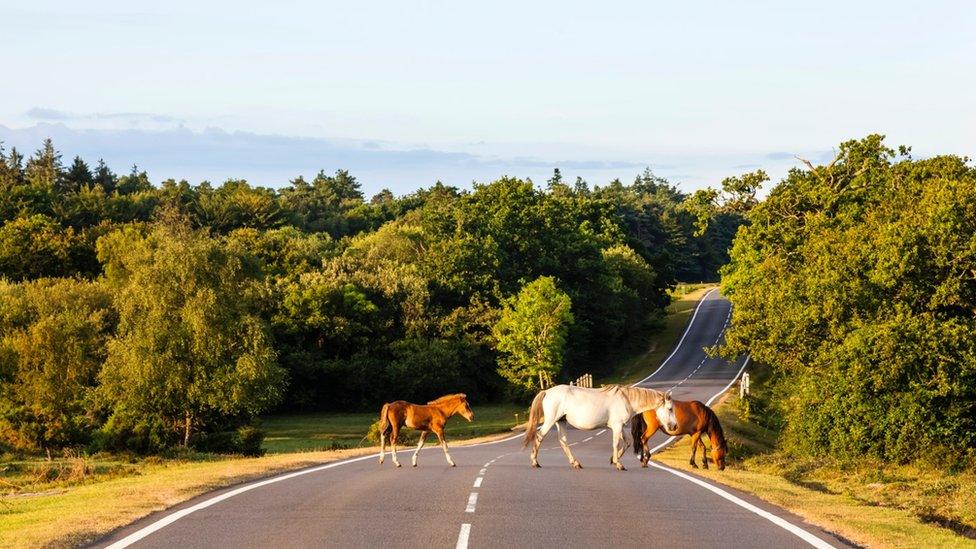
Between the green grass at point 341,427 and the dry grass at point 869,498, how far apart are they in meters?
35.1

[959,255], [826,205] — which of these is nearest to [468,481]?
[959,255]

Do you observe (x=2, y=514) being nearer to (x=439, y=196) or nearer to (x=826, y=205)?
(x=826, y=205)

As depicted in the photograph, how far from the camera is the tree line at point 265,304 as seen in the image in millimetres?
65875

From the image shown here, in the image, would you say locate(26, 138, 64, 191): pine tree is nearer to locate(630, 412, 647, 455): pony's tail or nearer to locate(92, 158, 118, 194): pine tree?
locate(92, 158, 118, 194): pine tree

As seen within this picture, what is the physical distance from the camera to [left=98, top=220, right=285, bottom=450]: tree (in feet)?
210

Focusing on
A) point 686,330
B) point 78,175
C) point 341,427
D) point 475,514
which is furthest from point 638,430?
point 78,175

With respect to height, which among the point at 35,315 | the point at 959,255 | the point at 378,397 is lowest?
the point at 378,397

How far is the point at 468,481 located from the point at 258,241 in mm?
92455

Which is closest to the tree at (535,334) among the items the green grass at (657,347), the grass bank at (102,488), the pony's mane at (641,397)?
the green grass at (657,347)

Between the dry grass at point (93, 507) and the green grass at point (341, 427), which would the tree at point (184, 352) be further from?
the dry grass at point (93, 507)

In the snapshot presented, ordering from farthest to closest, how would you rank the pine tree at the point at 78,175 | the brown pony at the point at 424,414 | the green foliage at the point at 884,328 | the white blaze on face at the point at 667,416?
the pine tree at the point at 78,175
the green foliage at the point at 884,328
the white blaze on face at the point at 667,416
the brown pony at the point at 424,414

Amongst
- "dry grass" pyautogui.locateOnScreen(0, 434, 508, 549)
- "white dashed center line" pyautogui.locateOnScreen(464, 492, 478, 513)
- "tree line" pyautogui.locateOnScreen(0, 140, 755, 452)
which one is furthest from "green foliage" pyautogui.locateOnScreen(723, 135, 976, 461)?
"white dashed center line" pyautogui.locateOnScreen(464, 492, 478, 513)

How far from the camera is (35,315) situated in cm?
8156

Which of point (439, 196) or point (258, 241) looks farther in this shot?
point (439, 196)
